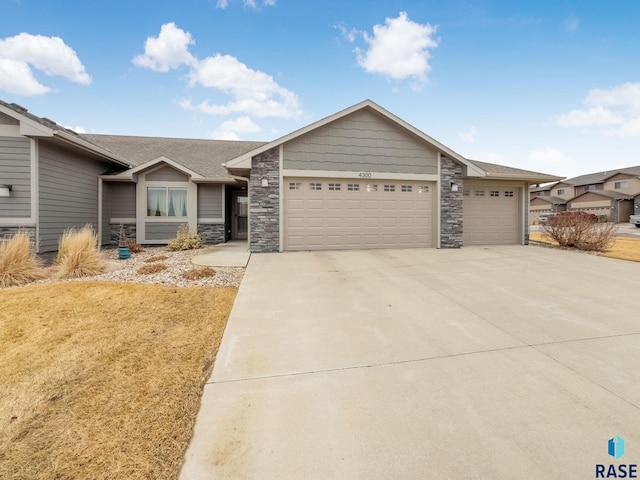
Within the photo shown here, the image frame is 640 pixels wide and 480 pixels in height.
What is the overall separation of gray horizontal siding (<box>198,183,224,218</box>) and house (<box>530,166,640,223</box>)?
38.5 m

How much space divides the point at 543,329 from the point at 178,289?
6.03 m

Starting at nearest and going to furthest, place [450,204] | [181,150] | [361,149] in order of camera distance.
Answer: [361,149] < [450,204] < [181,150]

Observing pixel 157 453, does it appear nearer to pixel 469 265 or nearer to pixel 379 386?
pixel 379 386

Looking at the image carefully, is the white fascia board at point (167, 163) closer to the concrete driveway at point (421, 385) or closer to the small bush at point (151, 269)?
the small bush at point (151, 269)

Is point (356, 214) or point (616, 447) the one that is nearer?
point (616, 447)

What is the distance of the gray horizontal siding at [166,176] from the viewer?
40.7ft

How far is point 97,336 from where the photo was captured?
3.81m

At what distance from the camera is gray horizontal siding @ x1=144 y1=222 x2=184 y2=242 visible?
1254 centimetres

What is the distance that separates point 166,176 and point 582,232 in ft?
53.8

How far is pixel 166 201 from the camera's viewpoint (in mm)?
12641

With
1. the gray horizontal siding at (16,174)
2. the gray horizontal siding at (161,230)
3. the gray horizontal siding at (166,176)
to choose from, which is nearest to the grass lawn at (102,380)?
the gray horizontal siding at (16,174)

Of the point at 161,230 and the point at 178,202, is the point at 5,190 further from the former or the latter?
the point at 178,202

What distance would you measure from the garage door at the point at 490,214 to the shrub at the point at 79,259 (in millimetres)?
11839

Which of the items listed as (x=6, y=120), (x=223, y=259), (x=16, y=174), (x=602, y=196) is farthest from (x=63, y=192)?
(x=602, y=196)
